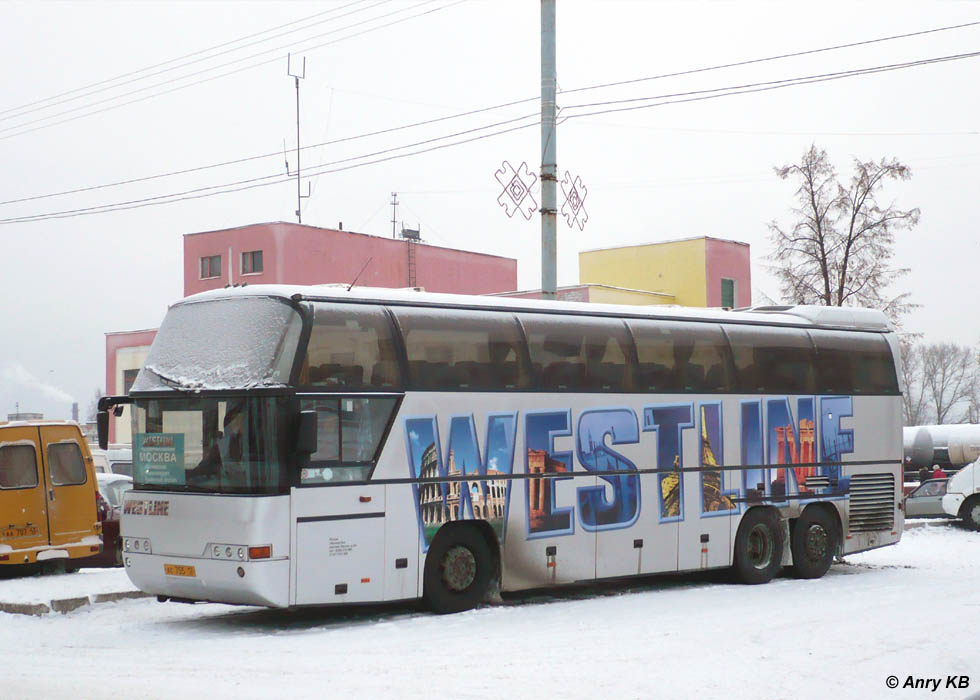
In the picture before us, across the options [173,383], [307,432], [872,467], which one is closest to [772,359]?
[872,467]

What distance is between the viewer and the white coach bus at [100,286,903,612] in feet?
44.5

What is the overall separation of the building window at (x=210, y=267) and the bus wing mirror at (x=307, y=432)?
39251 millimetres

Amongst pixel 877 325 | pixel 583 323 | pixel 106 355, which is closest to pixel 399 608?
pixel 583 323

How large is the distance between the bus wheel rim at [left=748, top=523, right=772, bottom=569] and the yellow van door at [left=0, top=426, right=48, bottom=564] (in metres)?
9.98

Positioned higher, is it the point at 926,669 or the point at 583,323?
the point at 583,323

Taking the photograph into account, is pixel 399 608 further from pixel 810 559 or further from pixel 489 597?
pixel 810 559

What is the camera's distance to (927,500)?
31828mm

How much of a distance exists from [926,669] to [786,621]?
130 inches

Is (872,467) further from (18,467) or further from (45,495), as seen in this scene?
(18,467)

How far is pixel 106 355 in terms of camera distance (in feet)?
183

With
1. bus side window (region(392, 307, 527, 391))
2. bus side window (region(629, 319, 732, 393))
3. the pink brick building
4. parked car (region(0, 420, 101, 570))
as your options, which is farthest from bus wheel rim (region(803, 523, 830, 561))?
the pink brick building

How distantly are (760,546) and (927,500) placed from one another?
48.2ft

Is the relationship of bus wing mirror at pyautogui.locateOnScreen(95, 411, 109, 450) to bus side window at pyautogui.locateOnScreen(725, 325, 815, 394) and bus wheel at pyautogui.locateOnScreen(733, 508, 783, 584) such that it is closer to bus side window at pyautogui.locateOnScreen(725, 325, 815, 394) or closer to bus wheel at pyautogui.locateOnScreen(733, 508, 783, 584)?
bus side window at pyautogui.locateOnScreen(725, 325, 815, 394)

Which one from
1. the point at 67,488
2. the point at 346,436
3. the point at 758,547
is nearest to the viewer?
the point at 346,436
